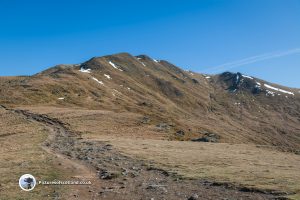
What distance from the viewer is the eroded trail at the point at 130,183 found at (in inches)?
977

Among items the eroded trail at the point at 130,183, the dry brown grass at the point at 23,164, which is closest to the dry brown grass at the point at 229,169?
the eroded trail at the point at 130,183

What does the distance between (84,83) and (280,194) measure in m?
158

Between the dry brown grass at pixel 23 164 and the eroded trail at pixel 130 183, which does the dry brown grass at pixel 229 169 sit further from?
the dry brown grass at pixel 23 164

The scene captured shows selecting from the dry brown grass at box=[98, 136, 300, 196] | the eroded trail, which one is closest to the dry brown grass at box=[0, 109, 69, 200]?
the eroded trail

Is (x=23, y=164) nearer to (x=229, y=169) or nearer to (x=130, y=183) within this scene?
(x=130, y=183)

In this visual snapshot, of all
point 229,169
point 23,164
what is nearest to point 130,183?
point 229,169

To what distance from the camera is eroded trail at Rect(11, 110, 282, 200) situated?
24812mm

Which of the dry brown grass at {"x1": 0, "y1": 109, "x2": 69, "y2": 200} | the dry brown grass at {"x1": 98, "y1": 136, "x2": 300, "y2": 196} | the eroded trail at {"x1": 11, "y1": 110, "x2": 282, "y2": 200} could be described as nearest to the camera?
the dry brown grass at {"x1": 0, "y1": 109, "x2": 69, "y2": 200}

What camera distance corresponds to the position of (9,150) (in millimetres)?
47906

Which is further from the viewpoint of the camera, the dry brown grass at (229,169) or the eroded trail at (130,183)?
the dry brown grass at (229,169)

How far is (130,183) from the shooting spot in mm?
29281

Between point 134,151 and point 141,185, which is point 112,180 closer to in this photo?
point 141,185

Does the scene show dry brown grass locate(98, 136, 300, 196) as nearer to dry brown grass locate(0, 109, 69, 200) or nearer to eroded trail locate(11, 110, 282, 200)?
eroded trail locate(11, 110, 282, 200)

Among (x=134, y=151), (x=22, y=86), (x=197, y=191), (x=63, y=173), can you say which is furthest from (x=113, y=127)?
(x=22, y=86)
